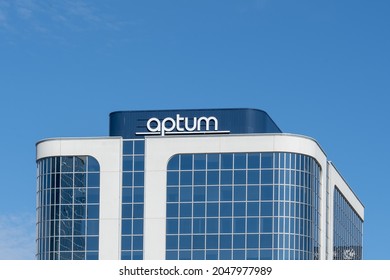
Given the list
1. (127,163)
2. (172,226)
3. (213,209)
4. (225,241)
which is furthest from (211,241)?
(127,163)

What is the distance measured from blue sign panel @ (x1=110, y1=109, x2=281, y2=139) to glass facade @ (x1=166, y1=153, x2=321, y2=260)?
11.8 feet

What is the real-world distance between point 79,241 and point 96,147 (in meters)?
9.46

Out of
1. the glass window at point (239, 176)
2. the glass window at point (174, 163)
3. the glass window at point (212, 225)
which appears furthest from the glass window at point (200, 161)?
the glass window at point (212, 225)

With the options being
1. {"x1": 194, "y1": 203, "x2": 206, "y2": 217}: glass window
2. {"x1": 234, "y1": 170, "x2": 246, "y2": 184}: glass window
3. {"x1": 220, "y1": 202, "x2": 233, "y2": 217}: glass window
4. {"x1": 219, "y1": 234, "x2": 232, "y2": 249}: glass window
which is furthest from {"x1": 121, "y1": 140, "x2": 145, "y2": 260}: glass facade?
{"x1": 234, "y1": 170, "x2": 246, "y2": 184}: glass window

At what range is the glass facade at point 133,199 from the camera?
129500 mm

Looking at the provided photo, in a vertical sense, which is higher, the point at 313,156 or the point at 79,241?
the point at 313,156

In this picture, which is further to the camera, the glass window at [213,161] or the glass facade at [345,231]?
the glass facade at [345,231]

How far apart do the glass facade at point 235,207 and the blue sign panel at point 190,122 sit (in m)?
3.59

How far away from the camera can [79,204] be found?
430ft

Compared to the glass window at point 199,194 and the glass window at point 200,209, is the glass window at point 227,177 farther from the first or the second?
the glass window at point 200,209

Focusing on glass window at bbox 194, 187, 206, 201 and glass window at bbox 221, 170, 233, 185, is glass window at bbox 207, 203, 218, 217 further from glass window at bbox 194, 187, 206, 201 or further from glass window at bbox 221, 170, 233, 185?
glass window at bbox 221, 170, 233, 185
